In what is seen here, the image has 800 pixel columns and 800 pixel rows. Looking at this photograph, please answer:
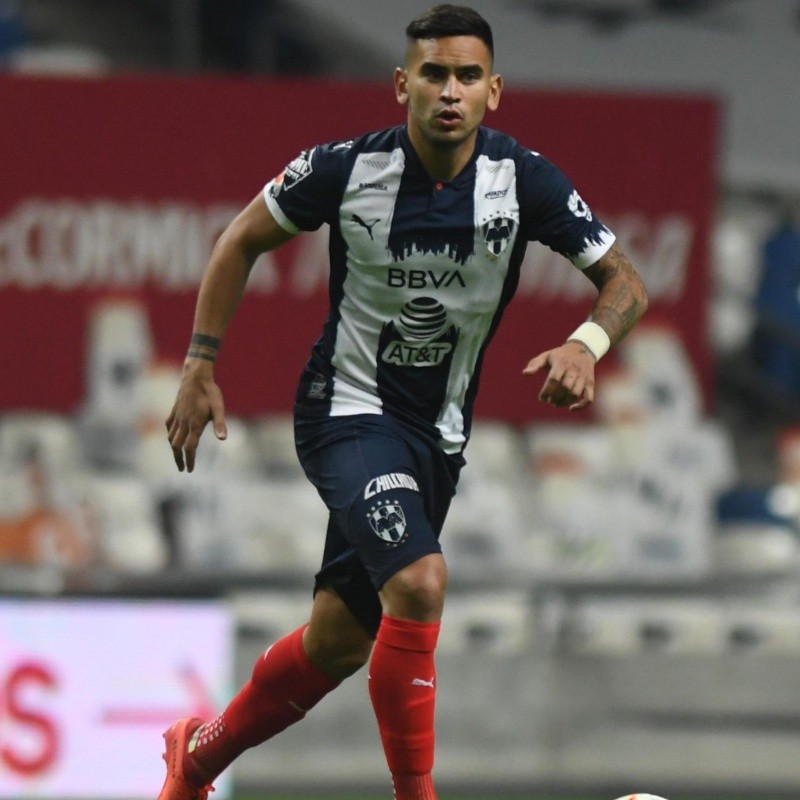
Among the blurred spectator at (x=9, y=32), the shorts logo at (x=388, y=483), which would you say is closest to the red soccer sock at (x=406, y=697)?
the shorts logo at (x=388, y=483)

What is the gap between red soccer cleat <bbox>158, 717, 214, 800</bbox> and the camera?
5371mm

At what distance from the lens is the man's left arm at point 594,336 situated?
456 centimetres

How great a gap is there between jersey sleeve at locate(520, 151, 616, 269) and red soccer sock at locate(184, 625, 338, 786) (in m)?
1.16

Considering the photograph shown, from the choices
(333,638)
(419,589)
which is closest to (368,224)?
(419,589)

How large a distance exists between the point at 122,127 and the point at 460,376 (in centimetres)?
609

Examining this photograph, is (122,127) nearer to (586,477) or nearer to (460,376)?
(586,477)

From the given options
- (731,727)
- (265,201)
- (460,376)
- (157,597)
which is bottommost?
(731,727)

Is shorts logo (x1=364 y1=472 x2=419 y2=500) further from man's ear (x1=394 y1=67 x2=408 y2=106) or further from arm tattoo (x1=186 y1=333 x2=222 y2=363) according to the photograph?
man's ear (x1=394 y1=67 x2=408 y2=106)

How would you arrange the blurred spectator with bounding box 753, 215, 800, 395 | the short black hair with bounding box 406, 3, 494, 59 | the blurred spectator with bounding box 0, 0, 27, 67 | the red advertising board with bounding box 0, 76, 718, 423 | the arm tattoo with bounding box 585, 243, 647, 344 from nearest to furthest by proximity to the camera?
the short black hair with bounding box 406, 3, 494, 59, the arm tattoo with bounding box 585, 243, 647, 344, the red advertising board with bounding box 0, 76, 718, 423, the blurred spectator with bounding box 0, 0, 27, 67, the blurred spectator with bounding box 753, 215, 800, 395

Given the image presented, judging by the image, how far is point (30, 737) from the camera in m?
8.01

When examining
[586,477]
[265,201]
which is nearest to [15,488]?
[586,477]

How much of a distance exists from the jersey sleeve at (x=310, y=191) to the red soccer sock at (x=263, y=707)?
3.41 feet

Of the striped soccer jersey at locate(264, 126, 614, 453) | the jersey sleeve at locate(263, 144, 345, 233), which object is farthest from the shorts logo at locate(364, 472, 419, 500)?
the jersey sleeve at locate(263, 144, 345, 233)

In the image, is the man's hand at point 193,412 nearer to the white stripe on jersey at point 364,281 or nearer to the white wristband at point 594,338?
the white stripe on jersey at point 364,281
